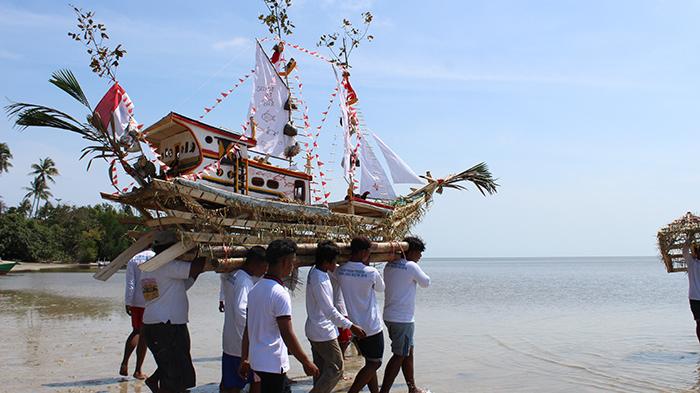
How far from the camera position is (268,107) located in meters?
8.75

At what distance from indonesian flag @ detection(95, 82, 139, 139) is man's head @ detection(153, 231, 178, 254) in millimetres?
1113

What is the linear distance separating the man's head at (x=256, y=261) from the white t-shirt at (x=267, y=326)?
3.01ft

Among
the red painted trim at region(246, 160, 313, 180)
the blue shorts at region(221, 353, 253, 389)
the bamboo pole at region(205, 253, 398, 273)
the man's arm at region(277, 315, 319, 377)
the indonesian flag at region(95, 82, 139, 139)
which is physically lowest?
the blue shorts at region(221, 353, 253, 389)

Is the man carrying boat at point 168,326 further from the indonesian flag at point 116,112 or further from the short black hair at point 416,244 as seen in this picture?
the short black hair at point 416,244

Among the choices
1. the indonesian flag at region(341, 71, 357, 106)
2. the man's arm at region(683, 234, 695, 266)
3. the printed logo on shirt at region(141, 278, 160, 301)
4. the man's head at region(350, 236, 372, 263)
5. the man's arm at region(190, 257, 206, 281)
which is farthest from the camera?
the indonesian flag at region(341, 71, 357, 106)

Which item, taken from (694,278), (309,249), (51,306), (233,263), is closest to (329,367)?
(233,263)

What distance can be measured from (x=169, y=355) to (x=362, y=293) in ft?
6.82

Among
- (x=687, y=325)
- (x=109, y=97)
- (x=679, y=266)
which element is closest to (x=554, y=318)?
(x=687, y=325)

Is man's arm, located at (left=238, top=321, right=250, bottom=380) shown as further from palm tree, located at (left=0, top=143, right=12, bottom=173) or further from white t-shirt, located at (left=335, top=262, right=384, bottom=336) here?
palm tree, located at (left=0, top=143, right=12, bottom=173)

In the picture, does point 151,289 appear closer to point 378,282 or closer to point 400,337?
point 378,282

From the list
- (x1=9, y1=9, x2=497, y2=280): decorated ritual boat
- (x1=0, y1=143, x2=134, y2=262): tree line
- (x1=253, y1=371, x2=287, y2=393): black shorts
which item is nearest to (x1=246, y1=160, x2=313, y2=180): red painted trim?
(x1=9, y1=9, x2=497, y2=280): decorated ritual boat

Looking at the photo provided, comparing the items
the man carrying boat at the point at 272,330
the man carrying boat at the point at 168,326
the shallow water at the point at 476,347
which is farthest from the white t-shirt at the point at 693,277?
the man carrying boat at the point at 168,326

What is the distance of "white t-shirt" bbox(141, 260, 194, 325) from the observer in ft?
20.0

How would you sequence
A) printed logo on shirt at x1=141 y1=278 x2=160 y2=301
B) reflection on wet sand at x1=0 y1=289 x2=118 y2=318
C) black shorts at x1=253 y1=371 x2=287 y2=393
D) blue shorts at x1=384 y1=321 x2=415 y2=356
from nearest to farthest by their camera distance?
1. black shorts at x1=253 y1=371 x2=287 y2=393
2. printed logo on shirt at x1=141 y1=278 x2=160 y2=301
3. blue shorts at x1=384 y1=321 x2=415 y2=356
4. reflection on wet sand at x1=0 y1=289 x2=118 y2=318
